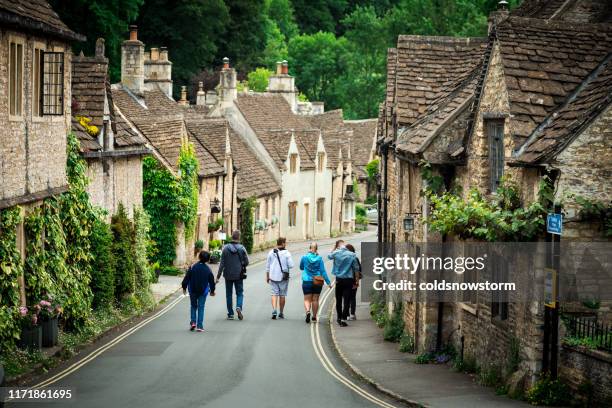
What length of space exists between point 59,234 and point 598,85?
11329 mm

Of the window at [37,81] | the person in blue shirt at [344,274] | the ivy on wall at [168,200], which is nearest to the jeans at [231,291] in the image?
the person in blue shirt at [344,274]

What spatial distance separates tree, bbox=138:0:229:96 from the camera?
85.4 m

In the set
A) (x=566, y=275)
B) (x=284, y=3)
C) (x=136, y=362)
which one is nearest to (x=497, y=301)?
(x=566, y=275)

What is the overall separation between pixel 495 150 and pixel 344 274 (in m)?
8.76

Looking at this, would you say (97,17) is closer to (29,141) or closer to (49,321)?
(29,141)

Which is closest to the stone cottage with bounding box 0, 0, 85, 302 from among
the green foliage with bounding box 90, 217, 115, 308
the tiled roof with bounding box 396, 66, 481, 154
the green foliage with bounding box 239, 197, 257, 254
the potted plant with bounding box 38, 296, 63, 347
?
the potted plant with bounding box 38, 296, 63, 347

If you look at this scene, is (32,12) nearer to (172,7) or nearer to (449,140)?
(449,140)

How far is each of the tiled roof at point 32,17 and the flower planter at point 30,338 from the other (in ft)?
18.0

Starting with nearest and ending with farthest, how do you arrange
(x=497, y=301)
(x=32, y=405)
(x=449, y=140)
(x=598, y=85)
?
(x=32, y=405) → (x=598, y=85) → (x=497, y=301) → (x=449, y=140)

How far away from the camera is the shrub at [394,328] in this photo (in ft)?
85.8

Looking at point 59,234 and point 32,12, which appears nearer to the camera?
point 32,12

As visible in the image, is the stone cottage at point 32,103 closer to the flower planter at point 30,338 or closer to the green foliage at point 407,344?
the flower planter at point 30,338

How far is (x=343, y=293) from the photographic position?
95.1 feet

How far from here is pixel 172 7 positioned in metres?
86.4
